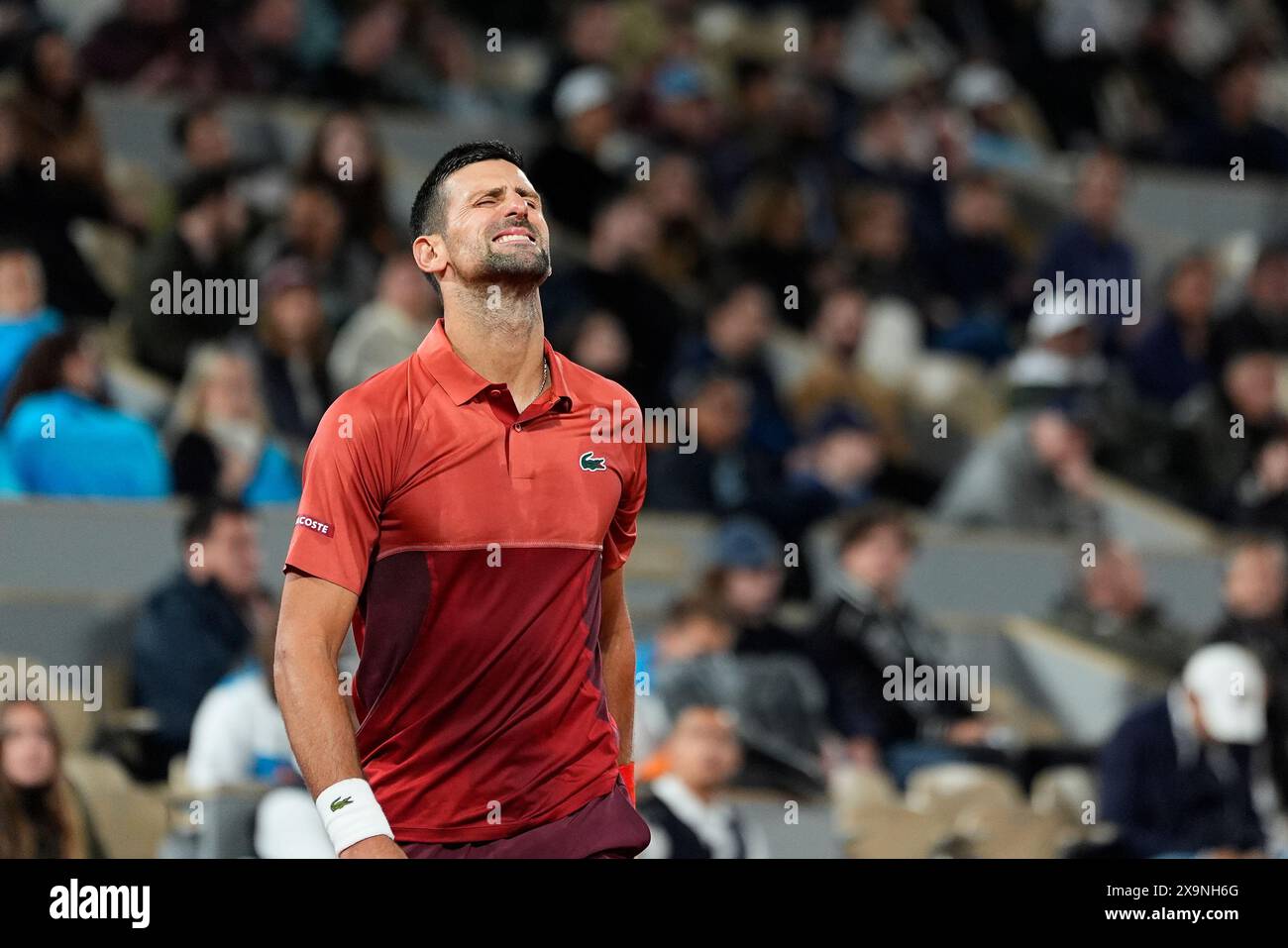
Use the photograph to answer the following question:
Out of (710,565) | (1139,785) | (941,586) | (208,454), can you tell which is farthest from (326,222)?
(1139,785)

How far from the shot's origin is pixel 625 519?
373cm

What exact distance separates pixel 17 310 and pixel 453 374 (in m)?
4.46

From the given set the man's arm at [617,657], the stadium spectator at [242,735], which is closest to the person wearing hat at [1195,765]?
the stadium spectator at [242,735]

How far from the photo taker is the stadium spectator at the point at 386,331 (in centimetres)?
812

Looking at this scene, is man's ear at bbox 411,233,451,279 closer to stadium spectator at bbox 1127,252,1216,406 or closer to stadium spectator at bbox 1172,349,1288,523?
stadium spectator at bbox 1172,349,1288,523

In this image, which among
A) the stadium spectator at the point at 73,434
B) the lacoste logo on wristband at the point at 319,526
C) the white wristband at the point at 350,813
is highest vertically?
the stadium spectator at the point at 73,434

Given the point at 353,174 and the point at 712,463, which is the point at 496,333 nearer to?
the point at 712,463

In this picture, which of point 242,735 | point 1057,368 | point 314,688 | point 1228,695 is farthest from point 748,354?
point 314,688

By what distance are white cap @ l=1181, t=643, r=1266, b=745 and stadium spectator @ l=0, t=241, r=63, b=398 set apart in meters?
4.13

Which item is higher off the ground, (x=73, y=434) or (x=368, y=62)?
(x=368, y=62)

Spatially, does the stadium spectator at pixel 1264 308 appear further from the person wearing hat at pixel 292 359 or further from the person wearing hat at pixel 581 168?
the person wearing hat at pixel 292 359

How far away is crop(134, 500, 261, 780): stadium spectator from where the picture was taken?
22.0 feet

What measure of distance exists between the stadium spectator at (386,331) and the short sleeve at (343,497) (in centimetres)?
475

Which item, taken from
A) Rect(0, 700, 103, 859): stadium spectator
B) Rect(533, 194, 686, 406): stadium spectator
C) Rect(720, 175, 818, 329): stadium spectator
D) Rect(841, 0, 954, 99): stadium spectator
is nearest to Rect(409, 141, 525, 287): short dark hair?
Rect(0, 700, 103, 859): stadium spectator
